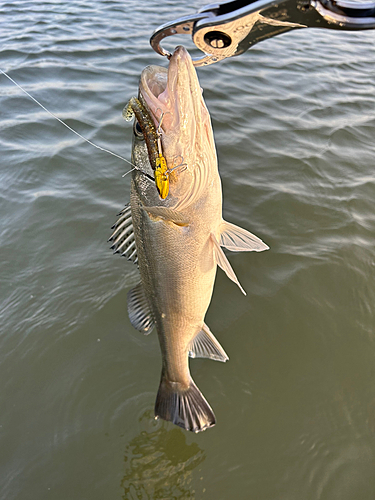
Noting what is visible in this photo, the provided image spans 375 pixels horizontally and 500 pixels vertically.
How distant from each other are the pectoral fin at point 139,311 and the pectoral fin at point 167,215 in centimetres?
57

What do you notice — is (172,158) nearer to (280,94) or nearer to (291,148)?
(291,148)

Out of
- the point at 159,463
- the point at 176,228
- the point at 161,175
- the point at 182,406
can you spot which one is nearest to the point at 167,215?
the point at 176,228

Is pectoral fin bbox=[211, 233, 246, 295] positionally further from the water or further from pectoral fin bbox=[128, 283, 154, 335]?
the water

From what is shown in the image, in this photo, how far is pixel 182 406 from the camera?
2.22 metres

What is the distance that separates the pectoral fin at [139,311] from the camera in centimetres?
223

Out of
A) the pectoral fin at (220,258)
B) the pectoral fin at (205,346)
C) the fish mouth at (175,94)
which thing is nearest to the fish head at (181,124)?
the fish mouth at (175,94)

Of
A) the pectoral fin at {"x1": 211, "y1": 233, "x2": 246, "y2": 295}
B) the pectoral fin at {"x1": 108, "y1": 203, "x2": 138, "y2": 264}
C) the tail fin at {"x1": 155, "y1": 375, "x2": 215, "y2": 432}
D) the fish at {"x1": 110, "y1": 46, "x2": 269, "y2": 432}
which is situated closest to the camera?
the fish at {"x1": 110, "y1": 46, "x2": 269, "y2": 432}

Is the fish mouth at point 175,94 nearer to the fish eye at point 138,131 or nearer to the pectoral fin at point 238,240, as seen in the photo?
the fish eye at point 138,131

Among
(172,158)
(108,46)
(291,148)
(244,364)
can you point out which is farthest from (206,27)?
(108,46)

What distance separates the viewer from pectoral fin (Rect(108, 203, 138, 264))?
2.04 metres

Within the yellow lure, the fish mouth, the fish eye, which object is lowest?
the yellow lure

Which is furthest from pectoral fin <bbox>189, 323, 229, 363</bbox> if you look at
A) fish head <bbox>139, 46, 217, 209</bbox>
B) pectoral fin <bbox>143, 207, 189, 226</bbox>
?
fish head <bbox>139, 46, 217, 209</bbox>

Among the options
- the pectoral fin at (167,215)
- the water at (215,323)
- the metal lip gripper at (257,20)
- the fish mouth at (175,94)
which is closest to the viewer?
the metal lip gripper at (257,20)

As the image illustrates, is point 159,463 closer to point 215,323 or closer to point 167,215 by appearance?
point 215,323
